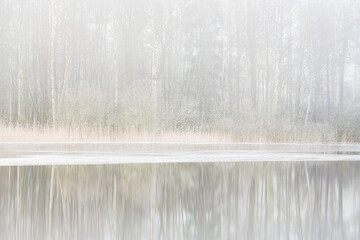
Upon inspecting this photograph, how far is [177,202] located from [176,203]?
9 centimetres

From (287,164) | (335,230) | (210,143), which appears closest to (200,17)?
(210,143)

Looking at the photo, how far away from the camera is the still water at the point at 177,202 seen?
18.8 feet

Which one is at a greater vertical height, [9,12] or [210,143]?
[9,12]

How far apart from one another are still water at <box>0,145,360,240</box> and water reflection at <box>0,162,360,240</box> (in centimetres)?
1

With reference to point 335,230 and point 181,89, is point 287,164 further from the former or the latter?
point 181,89

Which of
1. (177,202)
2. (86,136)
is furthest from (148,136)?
(177,202)

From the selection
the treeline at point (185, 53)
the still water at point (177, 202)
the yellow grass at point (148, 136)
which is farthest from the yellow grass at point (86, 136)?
the still water at point (177, 202)

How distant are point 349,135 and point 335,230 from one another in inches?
852

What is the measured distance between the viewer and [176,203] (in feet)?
24.8

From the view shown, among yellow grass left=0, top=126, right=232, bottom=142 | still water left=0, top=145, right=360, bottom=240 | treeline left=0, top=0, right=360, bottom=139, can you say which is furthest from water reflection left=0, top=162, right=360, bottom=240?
treeline left=0, top=0, right=360, bottom=139

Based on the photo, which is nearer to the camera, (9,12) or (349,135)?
(349,135)

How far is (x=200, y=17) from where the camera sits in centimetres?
3759

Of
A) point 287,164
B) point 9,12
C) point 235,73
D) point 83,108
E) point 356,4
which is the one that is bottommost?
point 287,164

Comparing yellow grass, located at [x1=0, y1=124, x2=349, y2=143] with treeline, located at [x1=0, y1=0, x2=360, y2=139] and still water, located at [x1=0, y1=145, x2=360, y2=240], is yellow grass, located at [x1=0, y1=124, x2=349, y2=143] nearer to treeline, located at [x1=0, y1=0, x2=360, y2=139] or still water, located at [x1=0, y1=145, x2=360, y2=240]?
treeline, located at [x1=0, y1=0, x2=360, y2=139]
